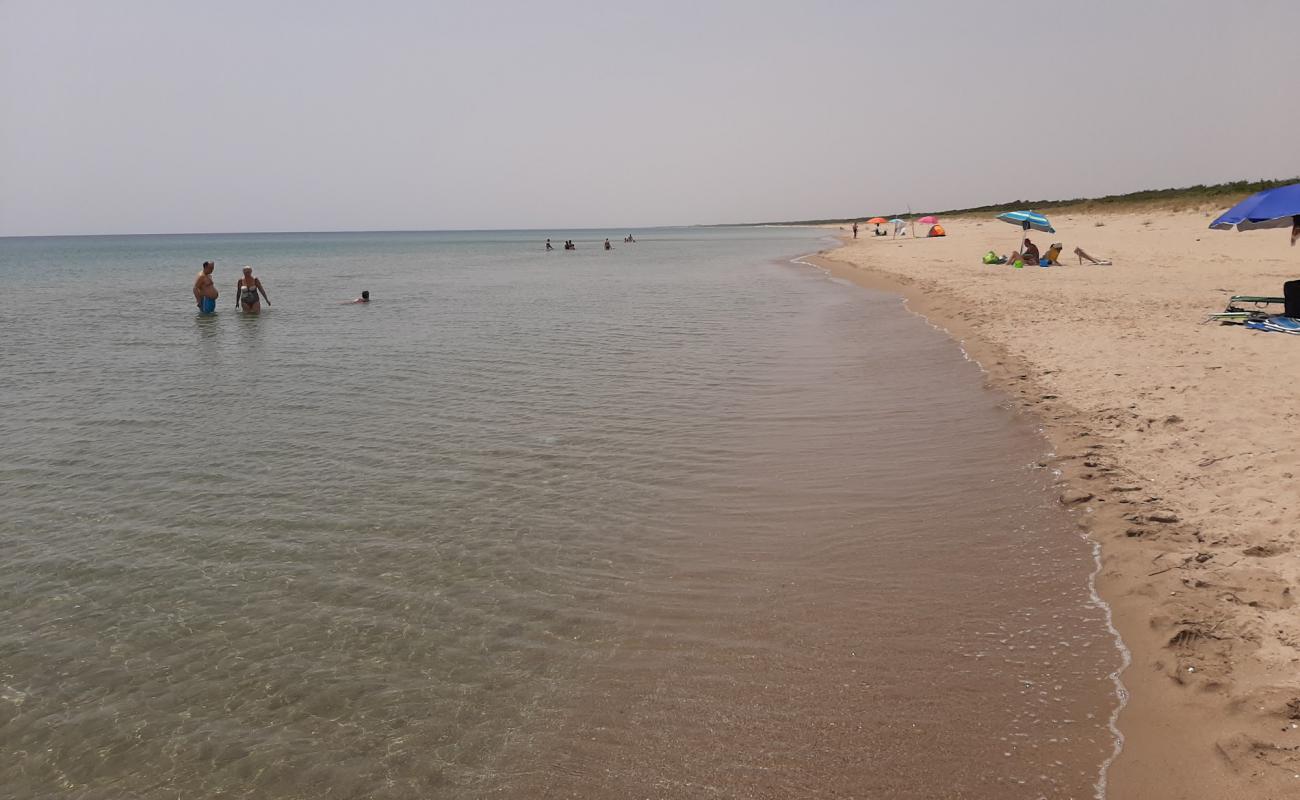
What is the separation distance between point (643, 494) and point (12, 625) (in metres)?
4.99

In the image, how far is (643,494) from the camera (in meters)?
7.55

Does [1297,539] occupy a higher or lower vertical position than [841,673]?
higher

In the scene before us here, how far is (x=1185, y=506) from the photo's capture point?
6.08m

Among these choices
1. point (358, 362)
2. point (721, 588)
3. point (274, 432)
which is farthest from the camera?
point (358, 362)

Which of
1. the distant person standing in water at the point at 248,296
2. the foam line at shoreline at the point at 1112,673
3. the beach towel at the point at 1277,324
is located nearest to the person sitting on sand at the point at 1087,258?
the beach towel at the point at 1277,324

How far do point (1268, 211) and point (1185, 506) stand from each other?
1066cm

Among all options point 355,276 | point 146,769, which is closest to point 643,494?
point 146,769

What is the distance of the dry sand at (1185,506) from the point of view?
12.0 feet

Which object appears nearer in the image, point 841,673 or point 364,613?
point 841,673

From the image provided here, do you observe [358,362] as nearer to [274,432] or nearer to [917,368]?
[274,432]

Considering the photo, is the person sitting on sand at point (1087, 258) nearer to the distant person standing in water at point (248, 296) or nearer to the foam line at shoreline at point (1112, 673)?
the foam line at shoreline at point (1112, 673)

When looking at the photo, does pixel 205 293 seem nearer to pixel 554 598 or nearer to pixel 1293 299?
pixel 554 598

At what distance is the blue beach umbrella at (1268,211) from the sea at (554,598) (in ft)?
21.1

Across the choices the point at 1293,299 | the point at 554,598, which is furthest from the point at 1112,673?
the point at 1293,299
